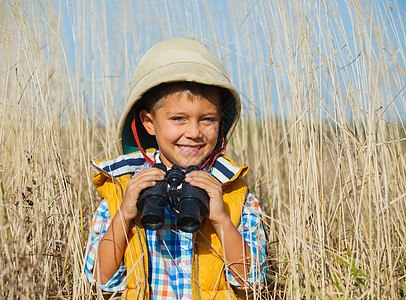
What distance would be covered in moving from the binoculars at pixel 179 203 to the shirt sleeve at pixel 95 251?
1.02ft

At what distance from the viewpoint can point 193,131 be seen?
189cm

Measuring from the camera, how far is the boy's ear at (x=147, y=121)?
2154mm

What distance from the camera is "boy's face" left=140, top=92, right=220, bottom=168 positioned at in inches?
75.8

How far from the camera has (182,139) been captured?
1946mm

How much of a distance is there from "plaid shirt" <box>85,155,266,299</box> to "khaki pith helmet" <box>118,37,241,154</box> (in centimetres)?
47

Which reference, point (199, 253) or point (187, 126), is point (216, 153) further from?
point (199, 253)

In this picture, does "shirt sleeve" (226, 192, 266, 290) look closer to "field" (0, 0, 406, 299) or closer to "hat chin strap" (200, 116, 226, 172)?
"field" (0, 0, 406, 299)

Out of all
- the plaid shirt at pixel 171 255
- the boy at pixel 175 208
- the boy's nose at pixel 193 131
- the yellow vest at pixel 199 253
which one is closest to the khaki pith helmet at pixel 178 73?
the boy at pixel 175 208

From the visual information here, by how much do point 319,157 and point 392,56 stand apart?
22.8 inches

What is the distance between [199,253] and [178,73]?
0.81 m

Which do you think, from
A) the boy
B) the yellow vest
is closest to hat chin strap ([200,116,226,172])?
the boy

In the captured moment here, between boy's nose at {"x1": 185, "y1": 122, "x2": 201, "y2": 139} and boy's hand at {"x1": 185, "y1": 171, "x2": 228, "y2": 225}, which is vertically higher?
boy's nose at {"x1": 185, "y1": 122, "x2": 201, "y2": 139}

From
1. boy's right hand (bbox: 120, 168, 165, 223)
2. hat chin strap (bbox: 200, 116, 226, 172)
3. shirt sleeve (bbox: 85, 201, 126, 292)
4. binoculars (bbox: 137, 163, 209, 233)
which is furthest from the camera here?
hat chin strap (bbox: 200, 116, 226, 172)

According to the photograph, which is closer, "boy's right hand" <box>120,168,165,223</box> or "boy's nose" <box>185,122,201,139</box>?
"boy's right hand" <box>120,168,165,223</box>
